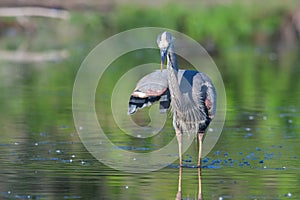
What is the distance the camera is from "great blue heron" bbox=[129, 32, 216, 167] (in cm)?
1022

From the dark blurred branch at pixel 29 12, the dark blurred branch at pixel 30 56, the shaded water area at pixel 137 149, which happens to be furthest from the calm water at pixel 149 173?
the dark blurred branch at pixel 29 12

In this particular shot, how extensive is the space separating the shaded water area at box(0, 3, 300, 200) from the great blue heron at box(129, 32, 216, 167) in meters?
0.47

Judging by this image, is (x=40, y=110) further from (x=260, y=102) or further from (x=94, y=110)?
(x=260, y=102)

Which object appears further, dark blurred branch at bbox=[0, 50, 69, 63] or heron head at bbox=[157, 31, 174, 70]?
dark blurred branch at bbox=[0, 50, 69, 63]

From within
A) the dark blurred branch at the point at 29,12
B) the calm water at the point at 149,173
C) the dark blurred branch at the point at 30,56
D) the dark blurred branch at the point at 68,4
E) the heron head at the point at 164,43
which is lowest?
the calm water at the point at 149,173

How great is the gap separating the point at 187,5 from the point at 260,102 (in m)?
16.7

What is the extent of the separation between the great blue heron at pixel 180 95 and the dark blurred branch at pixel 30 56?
1499cm

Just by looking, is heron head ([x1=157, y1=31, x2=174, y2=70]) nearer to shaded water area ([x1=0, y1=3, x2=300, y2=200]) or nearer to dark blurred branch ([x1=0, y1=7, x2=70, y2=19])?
shaded water area ([x1=0, y1=3, x2=300, y2=200])

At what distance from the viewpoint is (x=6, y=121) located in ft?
46.3

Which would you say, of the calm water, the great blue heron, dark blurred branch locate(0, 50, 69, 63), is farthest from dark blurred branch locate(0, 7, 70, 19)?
the great blue heron

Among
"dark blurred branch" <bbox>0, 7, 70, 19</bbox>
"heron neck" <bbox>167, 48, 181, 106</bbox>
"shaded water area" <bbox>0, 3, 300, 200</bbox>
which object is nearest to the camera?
"shaded water area" <bbox>0, 3, 300, 200</bbox>

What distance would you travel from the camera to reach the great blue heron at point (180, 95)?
10.2 meters

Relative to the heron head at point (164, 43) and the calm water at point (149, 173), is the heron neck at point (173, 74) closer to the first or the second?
the heron head at point (164, 43)

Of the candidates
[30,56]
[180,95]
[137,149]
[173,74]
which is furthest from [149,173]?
[30,56]
